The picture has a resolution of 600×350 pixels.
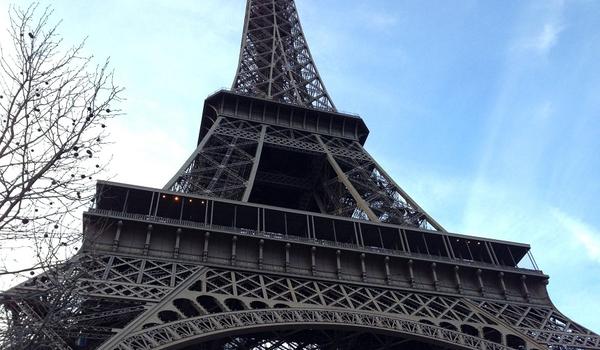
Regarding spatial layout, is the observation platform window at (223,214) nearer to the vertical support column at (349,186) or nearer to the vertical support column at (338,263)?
the vertical support column at (338,263)

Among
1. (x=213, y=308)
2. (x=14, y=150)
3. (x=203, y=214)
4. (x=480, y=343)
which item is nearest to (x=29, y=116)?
(x=14, y=150)

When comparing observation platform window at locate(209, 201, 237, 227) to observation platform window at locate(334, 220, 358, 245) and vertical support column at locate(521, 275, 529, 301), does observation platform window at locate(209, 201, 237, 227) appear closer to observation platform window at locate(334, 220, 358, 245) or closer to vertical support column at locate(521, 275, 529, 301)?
observation platform window at locate(334, 220, 358, 245)

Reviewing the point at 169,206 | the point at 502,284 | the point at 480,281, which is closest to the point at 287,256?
the point at 169,206

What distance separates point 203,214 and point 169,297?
5938 mm

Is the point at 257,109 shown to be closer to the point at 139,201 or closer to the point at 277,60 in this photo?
the point at 277,60

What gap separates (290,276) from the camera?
22375 millimetres

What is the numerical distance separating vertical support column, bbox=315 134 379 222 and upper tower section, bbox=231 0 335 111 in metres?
5.14

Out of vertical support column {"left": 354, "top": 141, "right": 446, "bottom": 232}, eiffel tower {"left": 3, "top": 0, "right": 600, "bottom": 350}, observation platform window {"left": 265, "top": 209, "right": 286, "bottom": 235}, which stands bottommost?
eiffel tower {"left": 3, "top": 0, "right": 600, "bottom": 350}

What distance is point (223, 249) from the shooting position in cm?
2272

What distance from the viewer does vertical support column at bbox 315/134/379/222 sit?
90.3 feet

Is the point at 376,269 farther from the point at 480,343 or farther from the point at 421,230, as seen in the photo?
the point at 480,343

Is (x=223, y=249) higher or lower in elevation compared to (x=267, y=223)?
lower

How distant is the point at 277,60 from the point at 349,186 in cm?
1773

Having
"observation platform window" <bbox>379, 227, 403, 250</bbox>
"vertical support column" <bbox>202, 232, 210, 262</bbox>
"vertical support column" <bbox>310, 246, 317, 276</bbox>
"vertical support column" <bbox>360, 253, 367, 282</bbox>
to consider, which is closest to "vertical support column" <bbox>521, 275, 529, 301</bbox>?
"observation platform window" <bbox>379, 227, 403, 250</bbox>
